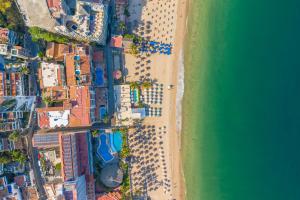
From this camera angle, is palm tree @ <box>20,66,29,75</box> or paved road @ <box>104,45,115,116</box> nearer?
palm tree @ <box>20,66,29,75</box>

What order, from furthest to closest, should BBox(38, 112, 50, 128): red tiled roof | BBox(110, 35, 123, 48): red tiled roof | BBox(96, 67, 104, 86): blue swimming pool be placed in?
BBox(110, 35, 123, 48): red tiled roof → BBox(96, 67, 104, 86): blue swimming pool → BBox(38, 112, 50, 128): red tiled roof

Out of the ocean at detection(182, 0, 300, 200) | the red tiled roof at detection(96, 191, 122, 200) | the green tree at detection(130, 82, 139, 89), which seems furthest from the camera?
the ocean at detection(182, 0, 300, 200)

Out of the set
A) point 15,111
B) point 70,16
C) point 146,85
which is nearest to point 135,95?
point 146,85

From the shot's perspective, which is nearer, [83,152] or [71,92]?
[71,92]

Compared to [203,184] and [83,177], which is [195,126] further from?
[83,177]

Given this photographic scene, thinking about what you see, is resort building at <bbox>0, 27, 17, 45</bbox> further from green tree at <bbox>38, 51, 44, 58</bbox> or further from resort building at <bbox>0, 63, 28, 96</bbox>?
green tree at <bbox>38, 51, 44, 58</bbox>

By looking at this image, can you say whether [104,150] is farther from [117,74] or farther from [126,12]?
[126,12]

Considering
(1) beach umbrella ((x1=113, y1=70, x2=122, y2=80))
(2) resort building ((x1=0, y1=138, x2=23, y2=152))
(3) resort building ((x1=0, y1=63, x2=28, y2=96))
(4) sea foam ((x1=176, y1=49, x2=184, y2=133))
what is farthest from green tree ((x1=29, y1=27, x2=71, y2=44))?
(4) sea foam ((x1=176, y1=49, x2=184, y2=133))
